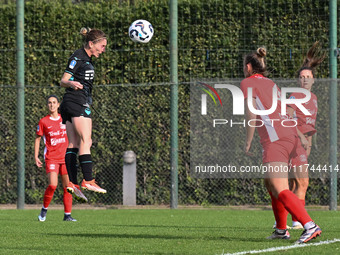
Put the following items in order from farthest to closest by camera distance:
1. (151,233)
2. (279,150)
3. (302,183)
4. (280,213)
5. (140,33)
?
(140,33) < (302,183) < (151,233) < (280,213) < (279,150)

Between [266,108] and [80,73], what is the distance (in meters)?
2.29

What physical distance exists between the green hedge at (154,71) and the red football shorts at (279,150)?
23.7ft

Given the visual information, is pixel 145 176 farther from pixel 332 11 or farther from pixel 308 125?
pixel 308 125

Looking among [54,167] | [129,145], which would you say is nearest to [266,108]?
[54,167]

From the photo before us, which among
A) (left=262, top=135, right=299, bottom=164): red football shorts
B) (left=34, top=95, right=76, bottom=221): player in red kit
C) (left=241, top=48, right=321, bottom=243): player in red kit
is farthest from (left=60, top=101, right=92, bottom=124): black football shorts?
(left=34, top=95, right=76, bottom=221): player in red kit

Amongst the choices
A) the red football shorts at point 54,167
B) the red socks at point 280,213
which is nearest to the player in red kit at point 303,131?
the red socks at point 280,213

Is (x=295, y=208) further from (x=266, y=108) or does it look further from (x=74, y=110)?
(x=74, y=110)

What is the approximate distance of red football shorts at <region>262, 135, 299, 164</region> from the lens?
716cm

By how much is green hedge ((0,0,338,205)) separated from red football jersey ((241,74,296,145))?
23.7 ft

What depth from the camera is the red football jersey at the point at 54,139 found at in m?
11.7

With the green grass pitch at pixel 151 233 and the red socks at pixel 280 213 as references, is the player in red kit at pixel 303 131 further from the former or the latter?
the red socks at pixel 280 213

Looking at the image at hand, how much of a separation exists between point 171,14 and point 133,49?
1225mm

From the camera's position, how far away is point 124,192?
14711 mm

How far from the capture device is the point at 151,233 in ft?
29.3
